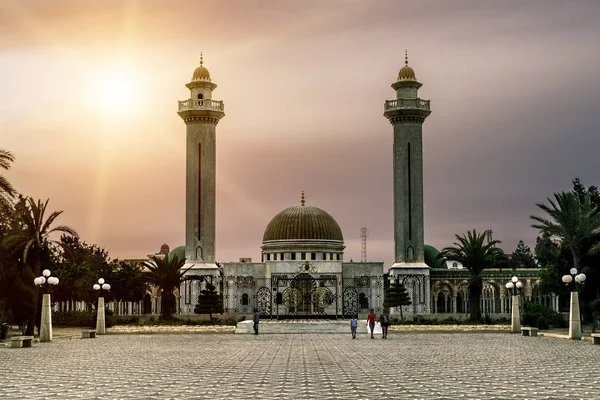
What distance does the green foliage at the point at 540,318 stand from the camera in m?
48.8

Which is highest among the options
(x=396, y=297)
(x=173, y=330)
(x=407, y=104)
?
(x=407, y=104)

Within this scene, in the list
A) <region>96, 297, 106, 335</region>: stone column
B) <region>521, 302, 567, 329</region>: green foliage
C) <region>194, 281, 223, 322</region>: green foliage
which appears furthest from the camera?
<region>194, 281, 223, 322</region>: green foliage

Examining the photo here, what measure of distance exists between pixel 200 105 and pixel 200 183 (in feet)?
22.7

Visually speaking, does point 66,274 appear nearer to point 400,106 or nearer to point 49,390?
point 400,106

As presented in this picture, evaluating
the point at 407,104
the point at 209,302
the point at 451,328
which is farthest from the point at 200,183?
the point at 451,328

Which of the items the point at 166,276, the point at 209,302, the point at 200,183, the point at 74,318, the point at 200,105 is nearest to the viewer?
the point at 74,318

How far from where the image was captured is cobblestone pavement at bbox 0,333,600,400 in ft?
55.3

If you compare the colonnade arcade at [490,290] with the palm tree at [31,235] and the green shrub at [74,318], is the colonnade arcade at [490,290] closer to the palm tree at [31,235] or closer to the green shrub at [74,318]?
the green shrub at [74,318]

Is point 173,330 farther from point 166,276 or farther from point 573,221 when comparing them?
point 573,221

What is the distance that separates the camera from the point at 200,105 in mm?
76938

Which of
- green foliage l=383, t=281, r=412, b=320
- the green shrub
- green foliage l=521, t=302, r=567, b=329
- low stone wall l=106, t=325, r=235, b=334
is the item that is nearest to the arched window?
green foliage l=383, t=281, r=412, b=320

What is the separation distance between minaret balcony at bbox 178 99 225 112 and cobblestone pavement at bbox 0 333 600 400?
44.4m

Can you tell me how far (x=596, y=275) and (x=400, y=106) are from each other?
31.6 m

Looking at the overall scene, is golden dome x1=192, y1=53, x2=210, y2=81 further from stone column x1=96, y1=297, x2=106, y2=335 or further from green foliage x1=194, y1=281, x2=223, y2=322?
stone column x1=96, y1=297, x2=106, y2=335
